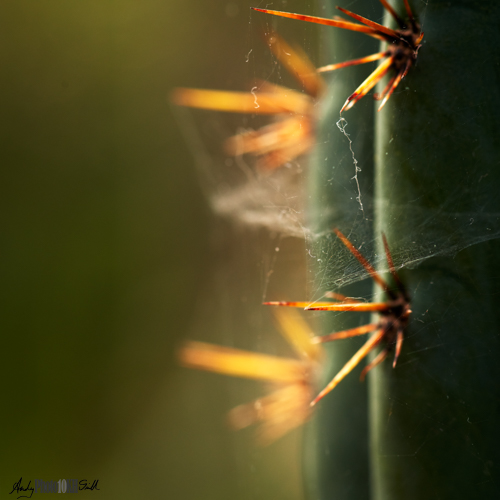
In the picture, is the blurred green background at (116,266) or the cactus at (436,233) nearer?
the cactus at (436,233)

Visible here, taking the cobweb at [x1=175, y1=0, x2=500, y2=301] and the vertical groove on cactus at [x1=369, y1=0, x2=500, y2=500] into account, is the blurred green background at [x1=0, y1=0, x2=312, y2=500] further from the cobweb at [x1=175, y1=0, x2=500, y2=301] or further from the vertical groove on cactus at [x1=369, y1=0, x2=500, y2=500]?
the vertical groove on cactus at [x1=369, y1=0, x2=500, y2=500]

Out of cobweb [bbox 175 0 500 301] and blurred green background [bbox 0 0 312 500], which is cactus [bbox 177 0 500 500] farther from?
blurred green background [bbox 0 0 312 500]

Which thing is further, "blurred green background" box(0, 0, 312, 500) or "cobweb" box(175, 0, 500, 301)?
"blurred green background" box(0, 0, 312, 500)

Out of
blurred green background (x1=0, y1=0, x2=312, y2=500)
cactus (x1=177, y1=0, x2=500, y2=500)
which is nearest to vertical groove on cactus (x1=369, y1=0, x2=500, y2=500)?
cactus (x1=177, y1=0, x2=500, y2=500)

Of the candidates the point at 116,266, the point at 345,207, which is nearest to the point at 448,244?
the point at 345,207

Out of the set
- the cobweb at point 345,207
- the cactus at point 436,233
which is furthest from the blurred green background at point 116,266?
the cactus at point 436,233

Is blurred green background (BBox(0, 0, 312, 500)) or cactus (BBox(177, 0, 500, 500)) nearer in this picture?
cactus (BBox(177, 0, 500, 500))

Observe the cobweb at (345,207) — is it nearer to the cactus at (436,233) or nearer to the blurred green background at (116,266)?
the cactus at (436,233)

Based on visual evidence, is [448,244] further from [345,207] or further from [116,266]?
[116,266]
